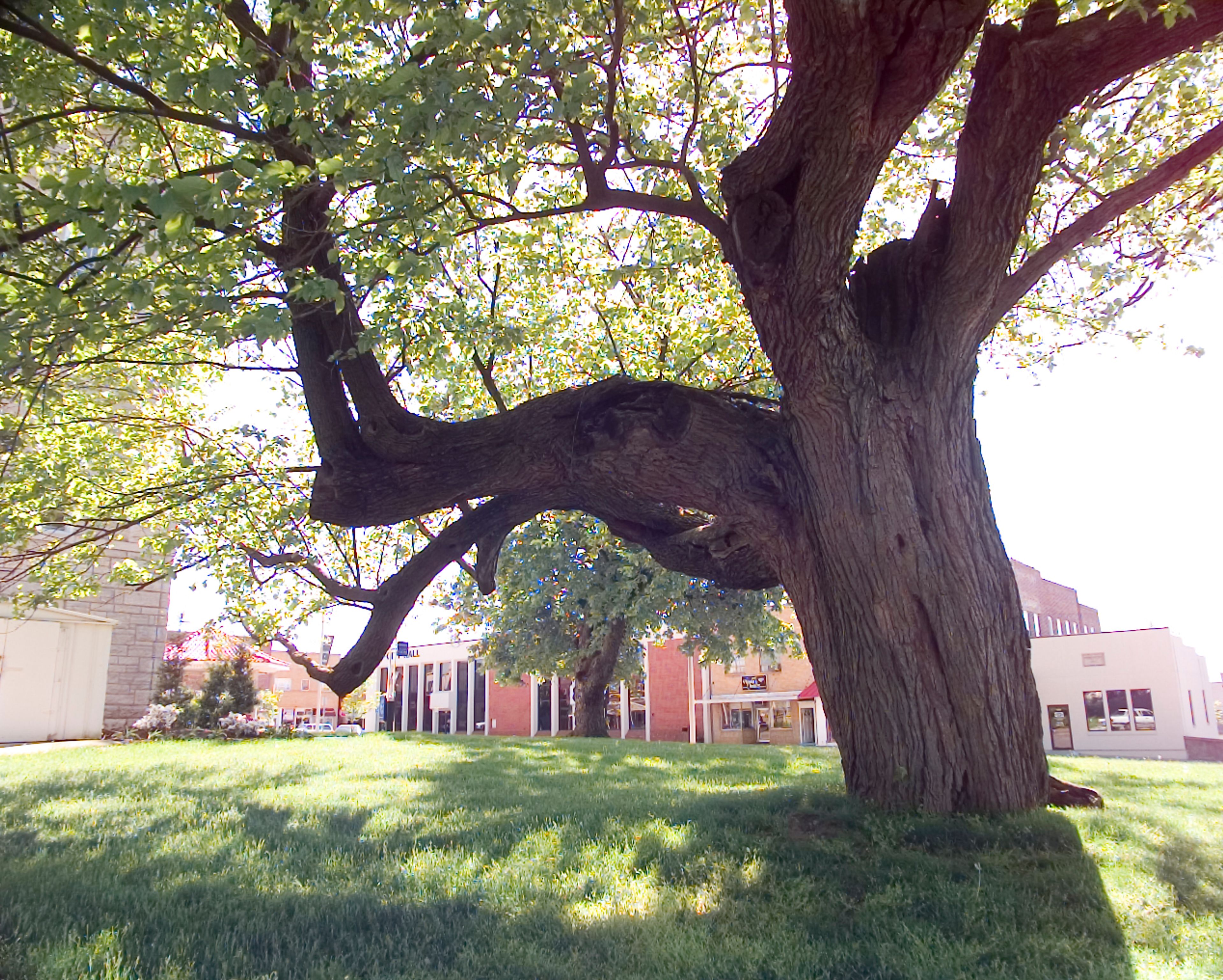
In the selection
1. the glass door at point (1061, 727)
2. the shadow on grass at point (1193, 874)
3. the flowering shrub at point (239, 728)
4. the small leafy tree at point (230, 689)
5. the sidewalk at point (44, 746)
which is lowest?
the glass door at point (1061, 727)

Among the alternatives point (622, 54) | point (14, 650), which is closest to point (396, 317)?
point (622, 54)

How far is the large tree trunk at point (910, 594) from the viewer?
5.98 m

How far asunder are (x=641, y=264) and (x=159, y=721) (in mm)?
16875

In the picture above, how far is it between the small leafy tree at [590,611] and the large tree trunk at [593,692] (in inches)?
1.0

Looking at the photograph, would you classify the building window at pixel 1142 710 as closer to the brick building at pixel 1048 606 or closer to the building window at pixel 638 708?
the brick building at pixel 1048 606

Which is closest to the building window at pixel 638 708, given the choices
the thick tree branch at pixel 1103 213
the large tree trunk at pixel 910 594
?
the large tree trunk at pixel 910 594

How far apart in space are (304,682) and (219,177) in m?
85.0

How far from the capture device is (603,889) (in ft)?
15.9

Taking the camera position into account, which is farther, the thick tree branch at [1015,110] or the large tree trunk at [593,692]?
the large tree trunk at [593,692]

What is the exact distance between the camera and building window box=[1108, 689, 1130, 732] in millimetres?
35531

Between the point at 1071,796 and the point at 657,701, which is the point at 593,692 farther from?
the point at 657,701

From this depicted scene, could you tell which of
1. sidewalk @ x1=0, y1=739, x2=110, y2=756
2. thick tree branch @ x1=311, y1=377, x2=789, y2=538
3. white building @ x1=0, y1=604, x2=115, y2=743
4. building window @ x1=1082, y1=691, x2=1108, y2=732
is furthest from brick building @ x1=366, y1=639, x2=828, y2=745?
thick tree branch @ x1=311, y1=377, x2=789, y2=538

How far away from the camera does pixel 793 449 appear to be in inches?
269

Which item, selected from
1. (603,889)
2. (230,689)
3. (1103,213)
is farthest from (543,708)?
(603,889)
